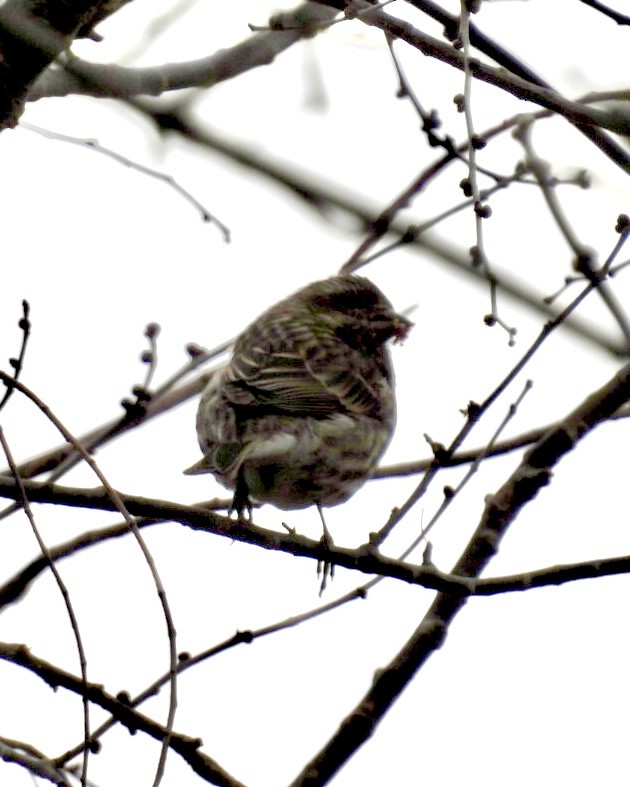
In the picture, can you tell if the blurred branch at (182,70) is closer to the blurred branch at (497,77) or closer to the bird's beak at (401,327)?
the blurred branch at (497,77)

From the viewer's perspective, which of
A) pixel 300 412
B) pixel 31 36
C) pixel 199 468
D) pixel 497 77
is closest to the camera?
pixel 497 77

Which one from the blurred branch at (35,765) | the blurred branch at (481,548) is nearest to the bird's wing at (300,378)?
the blurred branch at (481,548)

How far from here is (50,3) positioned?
14.9 ft

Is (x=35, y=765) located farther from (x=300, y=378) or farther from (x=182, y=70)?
(x=300, y=378)

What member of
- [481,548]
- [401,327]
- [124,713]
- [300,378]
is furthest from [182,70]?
[124,713]

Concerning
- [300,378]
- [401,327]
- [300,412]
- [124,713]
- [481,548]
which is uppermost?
[401,327]

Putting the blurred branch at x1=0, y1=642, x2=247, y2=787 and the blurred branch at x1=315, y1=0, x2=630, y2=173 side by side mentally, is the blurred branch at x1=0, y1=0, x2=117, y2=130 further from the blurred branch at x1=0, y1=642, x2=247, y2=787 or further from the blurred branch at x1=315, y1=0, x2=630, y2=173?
the blurred branch at x1=0, y1=642, x2=247, y2=787

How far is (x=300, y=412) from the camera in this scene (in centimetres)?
696

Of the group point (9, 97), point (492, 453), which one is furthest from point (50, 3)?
point (492, 453)

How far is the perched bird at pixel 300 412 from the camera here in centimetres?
657

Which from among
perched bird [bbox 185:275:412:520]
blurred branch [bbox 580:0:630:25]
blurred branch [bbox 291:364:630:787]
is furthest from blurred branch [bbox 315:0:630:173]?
perched bird [bbox 185:275:412:520]

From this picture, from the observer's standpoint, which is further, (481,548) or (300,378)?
(300,378)

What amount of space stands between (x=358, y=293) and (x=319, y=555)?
4.44m

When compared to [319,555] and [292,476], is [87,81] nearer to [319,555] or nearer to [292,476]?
[319,555]
